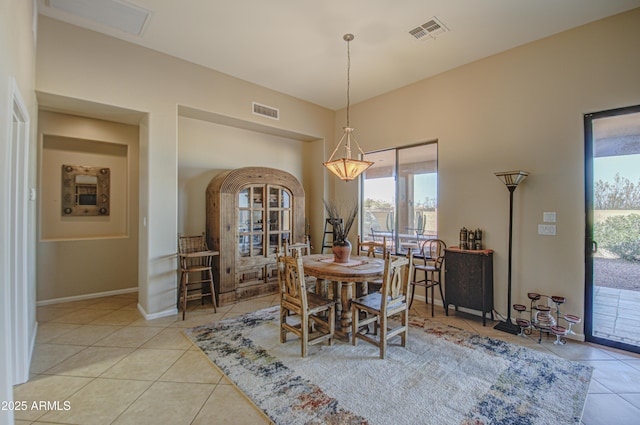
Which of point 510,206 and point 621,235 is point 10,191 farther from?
point 621,235

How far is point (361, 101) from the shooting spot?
211 inches

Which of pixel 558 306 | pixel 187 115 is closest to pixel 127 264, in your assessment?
pixel 187 115

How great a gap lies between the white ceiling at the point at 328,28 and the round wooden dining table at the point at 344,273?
8.65 feet

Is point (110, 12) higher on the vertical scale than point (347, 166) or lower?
higher

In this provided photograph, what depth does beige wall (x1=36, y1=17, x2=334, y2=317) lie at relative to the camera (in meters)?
3.14

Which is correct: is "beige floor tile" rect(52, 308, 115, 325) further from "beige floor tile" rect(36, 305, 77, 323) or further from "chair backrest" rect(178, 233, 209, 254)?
"chair backrest" rect(178, 233, 209, 254)

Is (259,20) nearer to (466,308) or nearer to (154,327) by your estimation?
(154,327)

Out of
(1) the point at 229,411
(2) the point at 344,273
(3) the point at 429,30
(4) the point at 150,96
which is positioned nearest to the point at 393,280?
(2) the point at 344,273

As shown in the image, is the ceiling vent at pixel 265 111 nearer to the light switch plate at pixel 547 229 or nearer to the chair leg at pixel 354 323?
the chair leg at pixel 354 323

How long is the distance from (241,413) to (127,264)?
4016 millimetres

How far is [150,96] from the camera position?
145 inches

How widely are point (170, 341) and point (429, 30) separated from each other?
14.6 ft

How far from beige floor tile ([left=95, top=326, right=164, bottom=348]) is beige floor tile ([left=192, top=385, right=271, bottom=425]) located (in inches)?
55.1

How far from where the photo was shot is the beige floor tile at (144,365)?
2.45 metres
